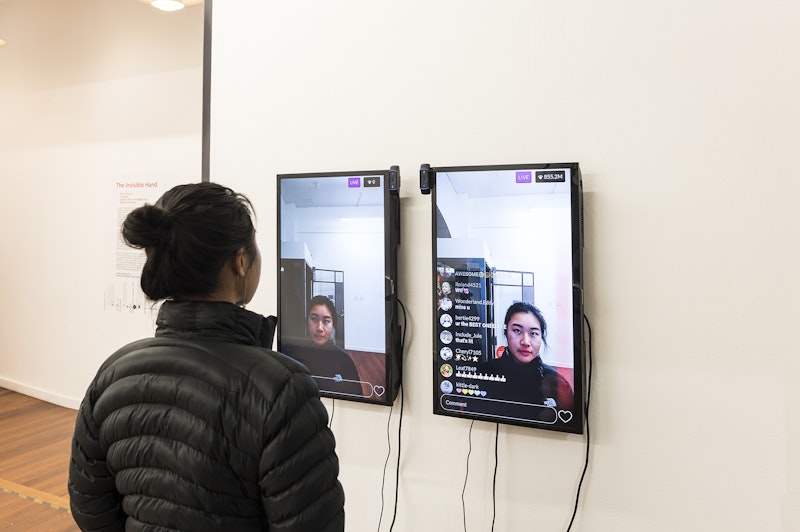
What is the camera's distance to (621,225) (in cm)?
160

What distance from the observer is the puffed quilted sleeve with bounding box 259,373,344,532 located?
927 millimetres

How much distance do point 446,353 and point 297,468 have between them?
87 centimetres

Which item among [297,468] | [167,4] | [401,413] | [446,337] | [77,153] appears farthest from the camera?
[77,153]

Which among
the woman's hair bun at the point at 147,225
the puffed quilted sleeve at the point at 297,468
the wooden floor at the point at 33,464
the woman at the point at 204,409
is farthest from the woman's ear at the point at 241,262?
the wooden floor at the point at 33,464

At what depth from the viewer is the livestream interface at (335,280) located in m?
1.86

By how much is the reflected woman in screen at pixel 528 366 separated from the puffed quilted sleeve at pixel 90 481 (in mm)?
1074

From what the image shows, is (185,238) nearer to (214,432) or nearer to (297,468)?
(214,432)

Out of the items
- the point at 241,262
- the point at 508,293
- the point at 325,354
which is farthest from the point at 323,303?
the point at 241,262

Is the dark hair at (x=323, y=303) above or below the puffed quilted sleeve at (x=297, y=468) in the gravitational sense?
above

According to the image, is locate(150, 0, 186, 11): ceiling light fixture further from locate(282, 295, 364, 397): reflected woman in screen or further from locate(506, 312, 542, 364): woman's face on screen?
locate(506, 312, 542, 364): woman's face on screen

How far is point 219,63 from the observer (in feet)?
7.22

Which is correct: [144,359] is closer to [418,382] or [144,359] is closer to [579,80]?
[418,382]

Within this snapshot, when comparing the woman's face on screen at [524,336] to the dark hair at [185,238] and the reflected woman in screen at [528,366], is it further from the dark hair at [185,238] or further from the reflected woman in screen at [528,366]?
the dark hair at [185,238]

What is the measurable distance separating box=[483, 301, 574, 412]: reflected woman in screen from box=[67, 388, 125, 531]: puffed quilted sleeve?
3.52 ft
